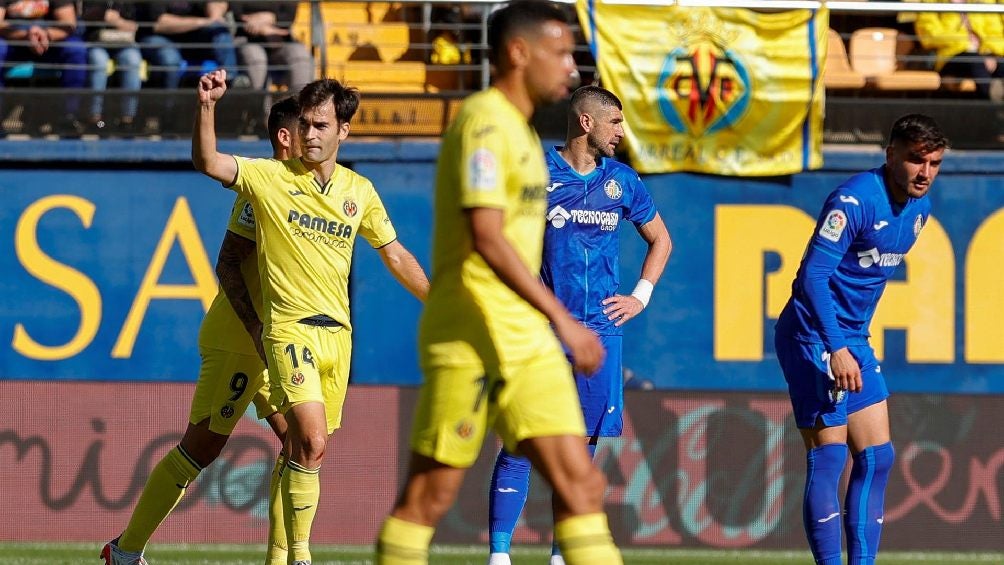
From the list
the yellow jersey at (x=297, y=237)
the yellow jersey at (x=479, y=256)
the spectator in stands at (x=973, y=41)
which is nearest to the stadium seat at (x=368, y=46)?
the spectator in stands at (x=973, y=41)

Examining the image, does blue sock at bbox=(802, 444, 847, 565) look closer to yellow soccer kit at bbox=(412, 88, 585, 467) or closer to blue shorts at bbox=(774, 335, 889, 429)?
blue shorts at bbox=(774, 335, 889, 429)

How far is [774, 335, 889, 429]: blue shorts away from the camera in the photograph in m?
6.78

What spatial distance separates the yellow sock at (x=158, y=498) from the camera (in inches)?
276

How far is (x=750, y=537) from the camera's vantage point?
994 cm

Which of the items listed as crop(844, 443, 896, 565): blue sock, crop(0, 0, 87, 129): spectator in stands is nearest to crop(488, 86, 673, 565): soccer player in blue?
crop(844, 443, 896, 565): blue sock

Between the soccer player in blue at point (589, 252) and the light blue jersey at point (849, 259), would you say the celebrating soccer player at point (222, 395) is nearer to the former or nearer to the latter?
the soccer player in blue at point (589, 252)

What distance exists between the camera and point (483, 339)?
14.7 feet

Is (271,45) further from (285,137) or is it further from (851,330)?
(851,330)

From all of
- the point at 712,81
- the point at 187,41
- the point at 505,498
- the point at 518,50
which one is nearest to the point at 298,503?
the point at 505,498

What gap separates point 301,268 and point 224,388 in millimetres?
798

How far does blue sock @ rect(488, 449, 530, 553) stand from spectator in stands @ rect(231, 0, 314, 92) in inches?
250

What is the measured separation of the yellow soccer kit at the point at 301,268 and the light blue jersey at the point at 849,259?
209 centimetres

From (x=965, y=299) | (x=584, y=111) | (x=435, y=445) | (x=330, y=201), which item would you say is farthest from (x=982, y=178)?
(x=435, y=445)

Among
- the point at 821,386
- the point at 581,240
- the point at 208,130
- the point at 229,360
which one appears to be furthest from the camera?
the point at 581,240
